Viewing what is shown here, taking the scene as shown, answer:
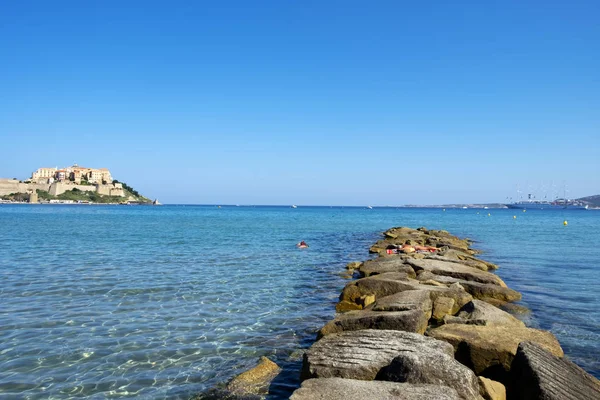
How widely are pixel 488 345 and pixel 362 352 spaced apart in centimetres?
227

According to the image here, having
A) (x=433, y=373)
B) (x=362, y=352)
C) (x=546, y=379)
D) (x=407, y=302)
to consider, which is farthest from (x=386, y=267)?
(x=433, y=373)

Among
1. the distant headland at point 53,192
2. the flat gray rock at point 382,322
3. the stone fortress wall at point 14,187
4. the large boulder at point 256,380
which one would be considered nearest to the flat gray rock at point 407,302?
the flat gray rock at point 382,322

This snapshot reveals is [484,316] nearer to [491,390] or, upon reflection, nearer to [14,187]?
[491,390]

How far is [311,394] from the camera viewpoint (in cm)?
556

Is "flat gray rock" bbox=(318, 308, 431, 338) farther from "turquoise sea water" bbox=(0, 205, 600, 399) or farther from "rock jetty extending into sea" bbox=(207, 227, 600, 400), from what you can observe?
"turquoise sea water" bbox=(0, 205, 600, 399)

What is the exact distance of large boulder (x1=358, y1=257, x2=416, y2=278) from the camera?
51.5ft

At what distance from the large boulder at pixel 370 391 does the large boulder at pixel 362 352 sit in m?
0.64

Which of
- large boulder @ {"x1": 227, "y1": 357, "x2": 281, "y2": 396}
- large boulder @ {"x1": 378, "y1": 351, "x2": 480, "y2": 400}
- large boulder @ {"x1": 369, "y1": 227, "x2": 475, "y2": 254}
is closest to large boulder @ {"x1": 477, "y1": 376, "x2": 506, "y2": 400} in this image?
large boulder @ {"x1": 378, "y1": 351, "x2": 480, "y2": 400}

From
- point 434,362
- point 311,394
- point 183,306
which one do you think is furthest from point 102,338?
point 434,362

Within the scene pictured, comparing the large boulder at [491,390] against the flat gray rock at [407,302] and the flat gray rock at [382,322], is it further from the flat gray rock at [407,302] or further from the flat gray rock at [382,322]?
the flat gray rock at [407,302]

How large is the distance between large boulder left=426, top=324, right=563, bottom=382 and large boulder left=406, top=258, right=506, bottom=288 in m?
6.84

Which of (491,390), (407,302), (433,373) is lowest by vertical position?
(491,390)

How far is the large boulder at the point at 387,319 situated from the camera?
8.32m

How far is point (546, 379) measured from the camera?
5879 millimetres
